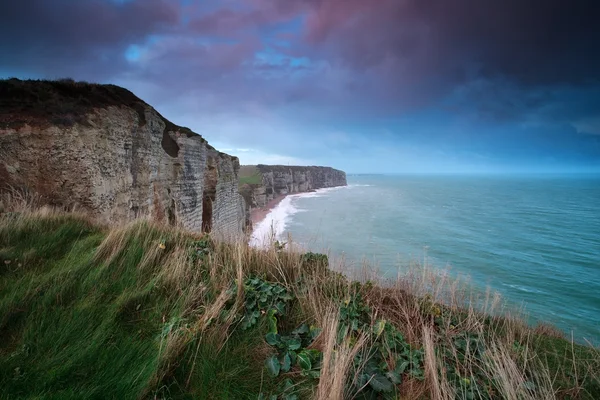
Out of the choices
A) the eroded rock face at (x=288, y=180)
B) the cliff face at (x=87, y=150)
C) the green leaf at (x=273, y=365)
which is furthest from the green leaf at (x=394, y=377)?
the eroded rock face at (x=288, y=180)

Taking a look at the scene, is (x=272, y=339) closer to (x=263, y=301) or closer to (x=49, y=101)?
(x=263, y=301)

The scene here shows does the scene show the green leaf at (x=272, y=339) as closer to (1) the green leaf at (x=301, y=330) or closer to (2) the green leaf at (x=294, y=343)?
(2) the green leaf at (x=294, y=343)

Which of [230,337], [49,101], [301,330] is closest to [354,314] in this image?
[301,330]

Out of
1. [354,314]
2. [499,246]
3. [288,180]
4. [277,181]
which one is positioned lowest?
[499,246]

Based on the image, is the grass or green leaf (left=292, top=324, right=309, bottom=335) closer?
the grass

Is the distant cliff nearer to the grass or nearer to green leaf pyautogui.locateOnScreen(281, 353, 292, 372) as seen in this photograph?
the grass

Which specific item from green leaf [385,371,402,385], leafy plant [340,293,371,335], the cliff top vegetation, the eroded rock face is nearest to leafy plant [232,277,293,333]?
Answer: leafy plant [340,293,371,335]

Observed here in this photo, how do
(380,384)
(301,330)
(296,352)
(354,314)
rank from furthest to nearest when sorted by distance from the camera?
Answer: (354,314)
(301,330)
(296,352)
(380,384)

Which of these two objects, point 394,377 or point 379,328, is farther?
point 379,328

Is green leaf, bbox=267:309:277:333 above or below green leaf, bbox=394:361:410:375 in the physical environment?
above
